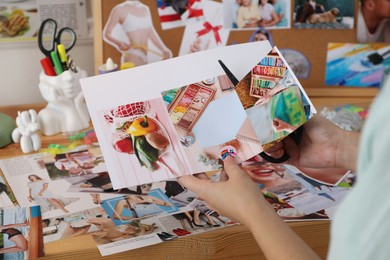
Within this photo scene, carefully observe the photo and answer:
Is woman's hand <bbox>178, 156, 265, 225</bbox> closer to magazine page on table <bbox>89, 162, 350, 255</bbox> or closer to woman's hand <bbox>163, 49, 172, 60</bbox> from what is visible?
magazine page on table <bbox>89, 162, 350, 255</bbox>

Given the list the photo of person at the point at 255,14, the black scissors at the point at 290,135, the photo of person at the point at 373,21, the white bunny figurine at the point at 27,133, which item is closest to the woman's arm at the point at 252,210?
the black scissors at the point at 290,135

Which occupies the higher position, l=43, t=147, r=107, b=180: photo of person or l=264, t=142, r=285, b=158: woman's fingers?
l=264, t=142, r=285, b=158: woman's fingers

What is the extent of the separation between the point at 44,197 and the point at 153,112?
0.21 m

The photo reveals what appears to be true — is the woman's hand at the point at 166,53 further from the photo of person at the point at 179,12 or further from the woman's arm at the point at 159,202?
the woman's arm at the point at 159,202

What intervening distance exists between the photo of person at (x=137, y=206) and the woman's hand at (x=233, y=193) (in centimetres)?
10

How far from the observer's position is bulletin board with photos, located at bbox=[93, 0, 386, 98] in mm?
1113

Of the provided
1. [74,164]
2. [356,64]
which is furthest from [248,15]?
[74,164]

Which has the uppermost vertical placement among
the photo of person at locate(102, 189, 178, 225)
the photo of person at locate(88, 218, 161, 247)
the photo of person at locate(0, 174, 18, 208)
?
the photo of person at locate(0, 174, 18, 208)

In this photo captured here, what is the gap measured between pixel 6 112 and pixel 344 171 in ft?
2.16

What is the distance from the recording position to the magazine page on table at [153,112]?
2.57 feet

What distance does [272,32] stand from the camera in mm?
1162

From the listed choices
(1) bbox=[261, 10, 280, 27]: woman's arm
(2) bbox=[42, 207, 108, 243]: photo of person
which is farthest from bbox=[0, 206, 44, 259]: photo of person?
(1) bbox=[261, 10, 280, 27]: woman's arm

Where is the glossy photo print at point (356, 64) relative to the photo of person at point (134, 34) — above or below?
below

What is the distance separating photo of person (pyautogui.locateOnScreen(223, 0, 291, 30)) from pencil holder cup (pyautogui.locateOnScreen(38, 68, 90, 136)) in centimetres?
32
